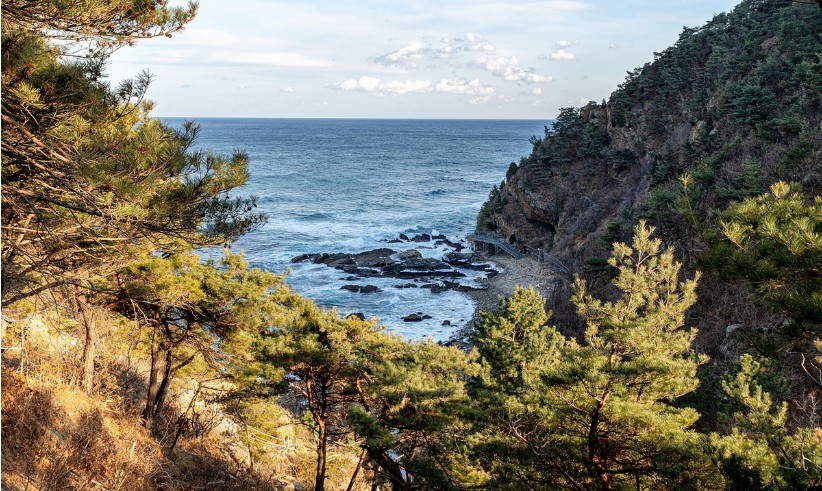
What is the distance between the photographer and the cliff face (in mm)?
24375

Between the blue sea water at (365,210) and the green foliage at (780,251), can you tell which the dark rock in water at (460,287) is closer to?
the blue sea water at (365,210)

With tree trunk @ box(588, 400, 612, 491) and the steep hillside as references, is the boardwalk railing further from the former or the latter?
tree trunk @ box(588, 400, 612, 491)

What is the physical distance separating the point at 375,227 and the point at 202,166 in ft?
154

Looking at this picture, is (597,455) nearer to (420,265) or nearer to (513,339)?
(513,339)

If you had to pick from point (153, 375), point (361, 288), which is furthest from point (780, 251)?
point (361, 288)

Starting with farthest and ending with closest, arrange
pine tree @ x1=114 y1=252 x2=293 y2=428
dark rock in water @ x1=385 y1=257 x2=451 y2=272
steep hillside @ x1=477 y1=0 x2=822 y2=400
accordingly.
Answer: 1. dark rock in water @ x1=385 y1=257 x2=451 y2=272
2. steep hillside @ x1=477 y1=0 x2=822 y2=400
3. pine tree @ x1=114 y1=252 x2=293 y2=428

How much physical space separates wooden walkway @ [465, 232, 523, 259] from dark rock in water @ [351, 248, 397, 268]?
7.37 m

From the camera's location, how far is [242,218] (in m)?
8.52

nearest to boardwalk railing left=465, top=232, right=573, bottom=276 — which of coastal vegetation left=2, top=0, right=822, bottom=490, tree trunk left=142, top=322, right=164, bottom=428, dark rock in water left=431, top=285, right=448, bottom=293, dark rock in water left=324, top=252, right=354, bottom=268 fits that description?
dark rock in water left=431, top=285, right=448, bottom=293

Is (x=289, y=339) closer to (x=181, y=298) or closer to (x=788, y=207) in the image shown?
(x=181, y=298)

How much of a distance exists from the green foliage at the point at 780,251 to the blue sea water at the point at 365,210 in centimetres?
646

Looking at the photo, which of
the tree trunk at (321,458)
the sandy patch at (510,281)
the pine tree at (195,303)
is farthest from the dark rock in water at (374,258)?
the tree trunk at (321,458)

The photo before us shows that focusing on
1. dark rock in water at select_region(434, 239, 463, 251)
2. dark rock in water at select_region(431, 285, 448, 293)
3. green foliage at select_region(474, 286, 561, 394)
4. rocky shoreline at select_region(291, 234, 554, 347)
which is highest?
green foliage at select_region(474, 286, 561, 394)

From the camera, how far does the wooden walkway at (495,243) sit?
4344 centimetres
